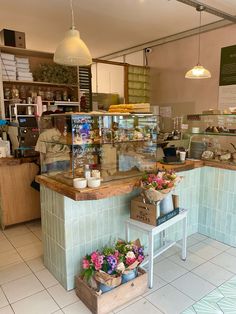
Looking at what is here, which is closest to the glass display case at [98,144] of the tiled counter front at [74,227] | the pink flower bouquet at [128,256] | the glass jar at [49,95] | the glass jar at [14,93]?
the tiled counter front at [74,227]

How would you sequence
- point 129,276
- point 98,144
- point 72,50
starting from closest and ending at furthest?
point 129,276, point 98,144, point 72,50

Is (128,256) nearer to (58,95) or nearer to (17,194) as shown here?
(17,194)

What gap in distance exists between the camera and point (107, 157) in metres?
2.33

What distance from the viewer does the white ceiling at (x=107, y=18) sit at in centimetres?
352

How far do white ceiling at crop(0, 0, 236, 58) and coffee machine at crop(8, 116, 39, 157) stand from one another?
1654 mm

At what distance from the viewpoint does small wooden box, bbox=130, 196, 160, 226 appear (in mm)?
2033

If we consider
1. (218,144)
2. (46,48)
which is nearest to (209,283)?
(218,144)

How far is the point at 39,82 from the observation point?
4.06 metres

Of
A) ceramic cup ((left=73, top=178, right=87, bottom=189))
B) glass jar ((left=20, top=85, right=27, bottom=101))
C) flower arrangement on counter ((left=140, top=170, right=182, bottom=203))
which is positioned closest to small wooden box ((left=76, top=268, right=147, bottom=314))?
flower arrangement on counter ((left=140, top=170, right=182, bottom=203))

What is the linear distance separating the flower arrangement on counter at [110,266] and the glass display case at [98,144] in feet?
1.96

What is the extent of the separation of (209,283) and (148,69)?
4.66m

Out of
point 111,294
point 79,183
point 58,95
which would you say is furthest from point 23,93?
point 111,294

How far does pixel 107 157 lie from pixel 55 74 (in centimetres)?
255

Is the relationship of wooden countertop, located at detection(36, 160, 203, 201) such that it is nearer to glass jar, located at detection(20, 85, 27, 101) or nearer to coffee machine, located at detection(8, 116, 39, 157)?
coffee machine, located at detection(8, 116, 39, 157)
